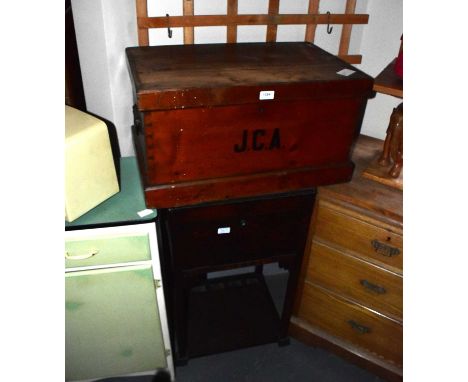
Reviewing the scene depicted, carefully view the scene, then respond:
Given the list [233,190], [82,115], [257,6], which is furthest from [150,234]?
[257,6]

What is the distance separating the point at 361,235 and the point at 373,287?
218 mm

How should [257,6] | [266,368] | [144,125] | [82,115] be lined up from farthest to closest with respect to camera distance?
1. [266,368]
2. [257,6]
3. [82,115]
4. [144,125]

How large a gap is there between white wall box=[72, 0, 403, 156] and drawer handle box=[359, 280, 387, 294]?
68 centimetres

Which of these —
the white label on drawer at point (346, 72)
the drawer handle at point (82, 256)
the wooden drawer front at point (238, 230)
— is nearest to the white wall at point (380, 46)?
the white label on drawer at point (346, 72)

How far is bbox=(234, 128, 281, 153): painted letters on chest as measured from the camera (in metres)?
1.04

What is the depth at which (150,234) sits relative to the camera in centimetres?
111

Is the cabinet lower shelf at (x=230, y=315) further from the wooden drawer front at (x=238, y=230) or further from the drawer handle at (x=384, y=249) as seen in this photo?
the drawer handle at (x=384, y=249)

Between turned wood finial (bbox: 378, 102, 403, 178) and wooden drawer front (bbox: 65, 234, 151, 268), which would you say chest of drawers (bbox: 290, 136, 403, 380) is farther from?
wooden drawer front (bbox: 65, 234, 151, 268)

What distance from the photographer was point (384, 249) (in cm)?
125

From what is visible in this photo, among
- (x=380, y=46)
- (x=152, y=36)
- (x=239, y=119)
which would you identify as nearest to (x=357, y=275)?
(x=239, y=119)
